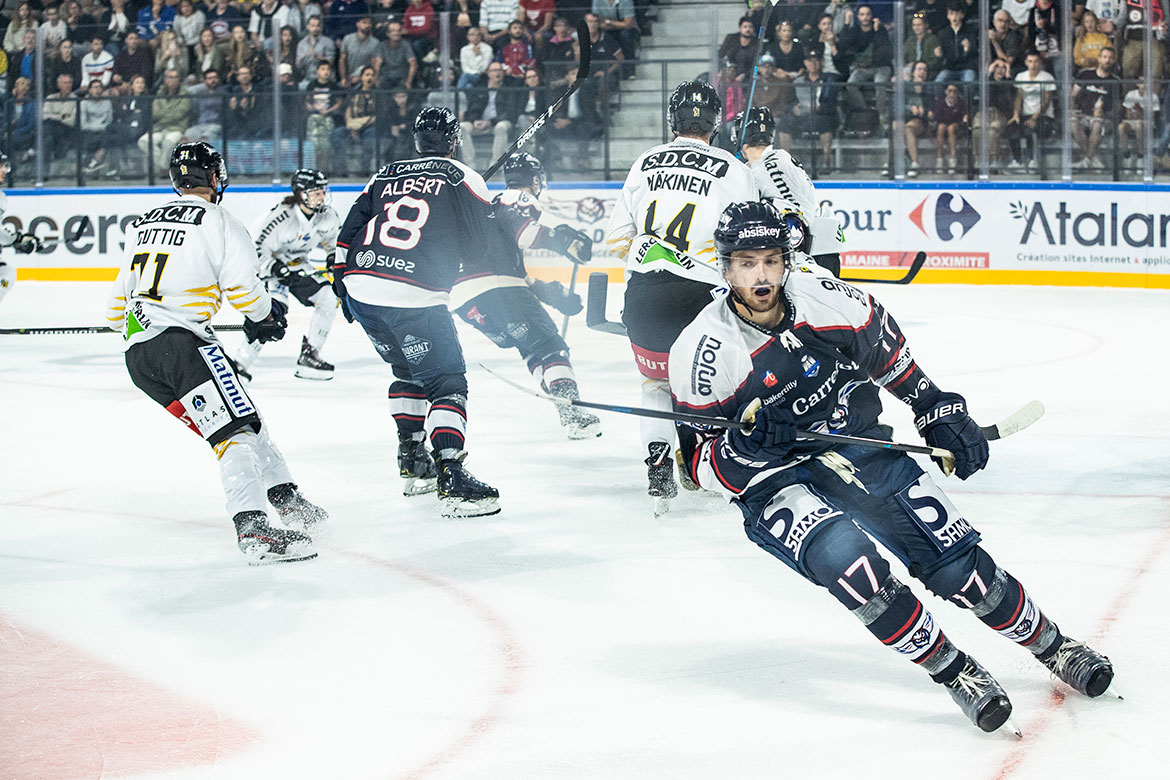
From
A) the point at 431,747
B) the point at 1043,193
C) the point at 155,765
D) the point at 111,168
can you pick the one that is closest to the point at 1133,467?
the point at 431,747

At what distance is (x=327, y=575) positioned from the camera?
4.04 metres

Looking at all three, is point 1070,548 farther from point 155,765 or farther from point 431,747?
point 155,765

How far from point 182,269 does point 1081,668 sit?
8.82 ft

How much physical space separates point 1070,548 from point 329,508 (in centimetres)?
237

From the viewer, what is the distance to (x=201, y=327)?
14.0 feet

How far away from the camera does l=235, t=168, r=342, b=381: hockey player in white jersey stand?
7.64 metres

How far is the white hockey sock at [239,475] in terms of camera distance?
4133 mm

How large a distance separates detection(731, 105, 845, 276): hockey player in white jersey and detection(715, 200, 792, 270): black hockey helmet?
2.05 meters

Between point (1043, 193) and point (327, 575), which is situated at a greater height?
point (1043, 193)

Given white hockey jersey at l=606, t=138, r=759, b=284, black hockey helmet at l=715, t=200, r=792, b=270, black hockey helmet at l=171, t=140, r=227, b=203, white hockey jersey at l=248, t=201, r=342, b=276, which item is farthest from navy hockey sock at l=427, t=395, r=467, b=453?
white hockey jersey at l=248, t=201, r=342, b=276

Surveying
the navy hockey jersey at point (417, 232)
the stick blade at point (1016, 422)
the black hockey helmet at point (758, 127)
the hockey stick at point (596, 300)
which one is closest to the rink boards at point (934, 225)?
the black hockey helmet at point (758, 127)

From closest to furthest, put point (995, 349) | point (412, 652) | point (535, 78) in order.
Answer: point (412, 652) → point (995, 349) → point (535, 78)

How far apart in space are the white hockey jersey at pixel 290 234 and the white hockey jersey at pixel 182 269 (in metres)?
3.40

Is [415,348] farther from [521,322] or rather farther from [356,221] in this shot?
[521,322]
